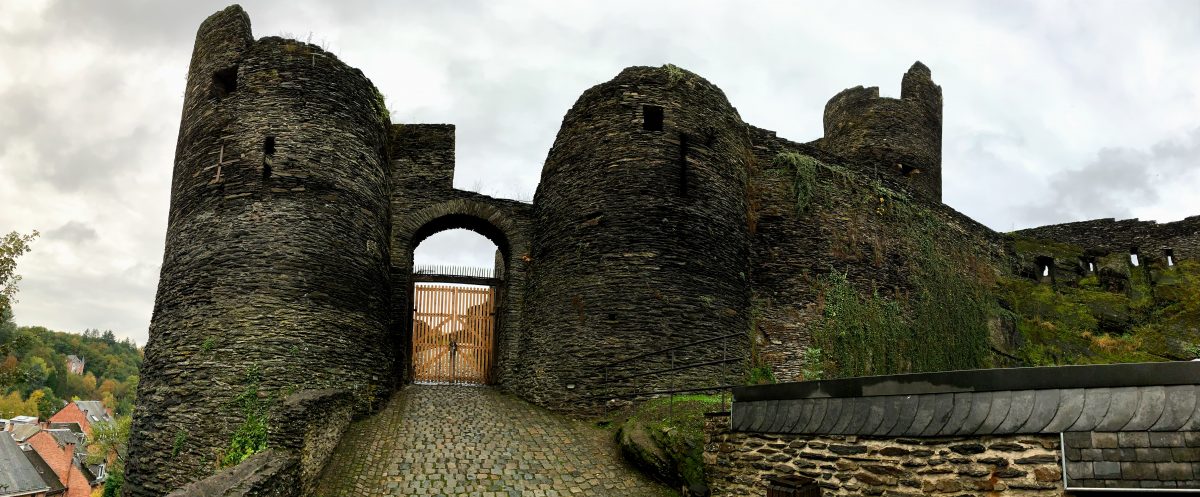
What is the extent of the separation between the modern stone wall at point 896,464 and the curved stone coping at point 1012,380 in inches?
16.9

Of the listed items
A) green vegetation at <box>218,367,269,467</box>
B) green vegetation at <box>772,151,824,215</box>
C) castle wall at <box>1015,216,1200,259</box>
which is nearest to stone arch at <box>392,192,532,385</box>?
green vegetation at <box>218,367,269,467</box>

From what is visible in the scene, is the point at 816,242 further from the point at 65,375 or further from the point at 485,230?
the point at 65,375

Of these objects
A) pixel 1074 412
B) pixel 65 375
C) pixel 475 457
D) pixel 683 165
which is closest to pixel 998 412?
pixel 1074 412

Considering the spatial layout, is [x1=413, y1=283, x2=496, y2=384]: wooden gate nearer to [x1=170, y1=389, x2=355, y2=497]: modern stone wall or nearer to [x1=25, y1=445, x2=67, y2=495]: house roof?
[x1=170, y1=389, x2=355, y2=497]: modern stone wall

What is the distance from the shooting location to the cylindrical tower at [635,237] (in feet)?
48.2

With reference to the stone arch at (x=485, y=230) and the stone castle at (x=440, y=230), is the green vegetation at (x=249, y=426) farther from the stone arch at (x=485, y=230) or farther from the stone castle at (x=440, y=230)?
the stone arch at (x=485, y=230)

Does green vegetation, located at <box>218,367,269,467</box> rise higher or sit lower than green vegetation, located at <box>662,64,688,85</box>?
lower

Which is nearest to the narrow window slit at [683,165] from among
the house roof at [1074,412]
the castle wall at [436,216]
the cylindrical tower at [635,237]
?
the cylindrical tower at [635,237]

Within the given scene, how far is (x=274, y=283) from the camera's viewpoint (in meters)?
13.6

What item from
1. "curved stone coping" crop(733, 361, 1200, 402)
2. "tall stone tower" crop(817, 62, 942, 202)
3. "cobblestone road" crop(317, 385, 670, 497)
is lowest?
"cobblestone road" crop(317, 385, 670, 497)

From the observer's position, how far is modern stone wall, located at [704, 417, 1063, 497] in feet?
20.6

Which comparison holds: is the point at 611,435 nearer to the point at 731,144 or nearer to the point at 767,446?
the point at 767,446

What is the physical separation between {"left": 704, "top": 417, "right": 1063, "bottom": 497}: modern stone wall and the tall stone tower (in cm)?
1753

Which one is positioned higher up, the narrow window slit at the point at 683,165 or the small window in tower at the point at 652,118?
the small window in tower at the point at 652,118
